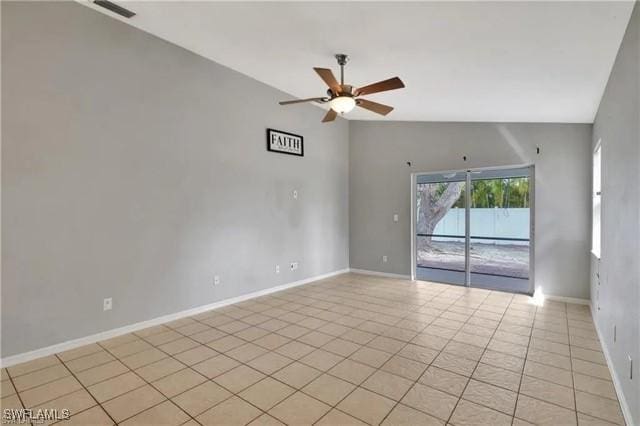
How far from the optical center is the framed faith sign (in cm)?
499

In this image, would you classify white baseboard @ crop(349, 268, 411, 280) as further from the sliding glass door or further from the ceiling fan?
the ceiling fan

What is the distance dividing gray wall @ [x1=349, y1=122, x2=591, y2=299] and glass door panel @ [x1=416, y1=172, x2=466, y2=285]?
266 millimetres

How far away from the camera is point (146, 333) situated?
340 cm

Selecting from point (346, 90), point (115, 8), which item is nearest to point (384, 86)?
point (346, 90)

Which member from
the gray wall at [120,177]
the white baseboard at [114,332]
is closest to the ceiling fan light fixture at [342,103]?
the gray wall at [120,177]

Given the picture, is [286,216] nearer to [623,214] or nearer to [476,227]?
[476,227]

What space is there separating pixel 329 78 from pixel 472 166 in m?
3.56

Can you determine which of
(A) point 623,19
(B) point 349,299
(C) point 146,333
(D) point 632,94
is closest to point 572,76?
(A) point 623,19

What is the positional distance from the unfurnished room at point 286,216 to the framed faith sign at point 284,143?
52 millimetres

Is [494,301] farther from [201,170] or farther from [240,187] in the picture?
[201,170]

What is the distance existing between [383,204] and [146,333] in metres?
4.58

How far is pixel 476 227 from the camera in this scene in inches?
218

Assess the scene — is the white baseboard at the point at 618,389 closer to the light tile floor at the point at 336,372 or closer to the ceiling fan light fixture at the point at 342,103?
the light tile floor at the point at 336,372

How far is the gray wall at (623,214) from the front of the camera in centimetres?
187
